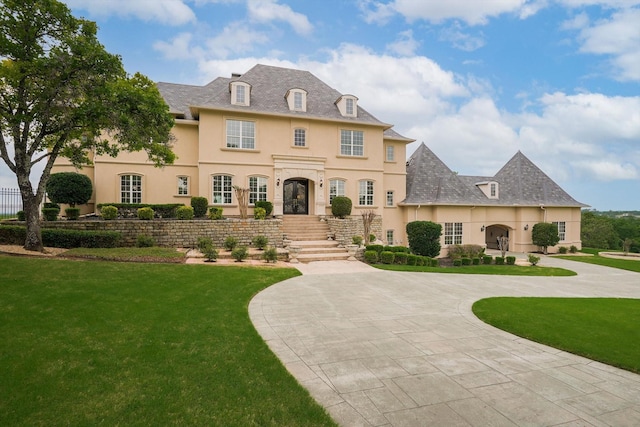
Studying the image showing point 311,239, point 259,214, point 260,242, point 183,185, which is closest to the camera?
point 260,242

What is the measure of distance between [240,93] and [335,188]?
338 inches

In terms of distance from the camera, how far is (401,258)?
51.0 feet

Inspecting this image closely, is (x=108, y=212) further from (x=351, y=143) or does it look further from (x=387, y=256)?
(x=351, y=143)

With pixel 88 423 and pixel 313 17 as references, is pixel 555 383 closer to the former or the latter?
pixel 88 423

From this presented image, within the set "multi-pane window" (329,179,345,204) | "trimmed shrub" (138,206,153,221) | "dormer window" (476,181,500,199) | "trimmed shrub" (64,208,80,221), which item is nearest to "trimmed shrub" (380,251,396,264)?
"multi-pane window" (329,179,345,204)

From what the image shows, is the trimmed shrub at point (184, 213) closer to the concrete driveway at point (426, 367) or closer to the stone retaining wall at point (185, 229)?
the stone retaining wall at point (185, 229)

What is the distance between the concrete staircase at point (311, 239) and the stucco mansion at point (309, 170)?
127 centimetres

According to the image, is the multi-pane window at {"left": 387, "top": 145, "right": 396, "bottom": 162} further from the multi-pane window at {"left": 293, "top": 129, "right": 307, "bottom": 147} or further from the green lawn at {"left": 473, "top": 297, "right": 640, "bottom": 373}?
the green lawn at {"left": 473, "top": 297, "right": 640, "bottom": 373}

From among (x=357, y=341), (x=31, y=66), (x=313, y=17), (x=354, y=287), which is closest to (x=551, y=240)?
(x=354, y=287)

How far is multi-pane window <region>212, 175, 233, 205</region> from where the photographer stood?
19531 mm

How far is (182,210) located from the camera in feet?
52.9

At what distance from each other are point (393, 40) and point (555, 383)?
51.4 ft

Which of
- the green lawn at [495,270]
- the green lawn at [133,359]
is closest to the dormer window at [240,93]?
the green lawn at [495,270]

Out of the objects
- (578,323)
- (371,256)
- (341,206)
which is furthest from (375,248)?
(578,323)
